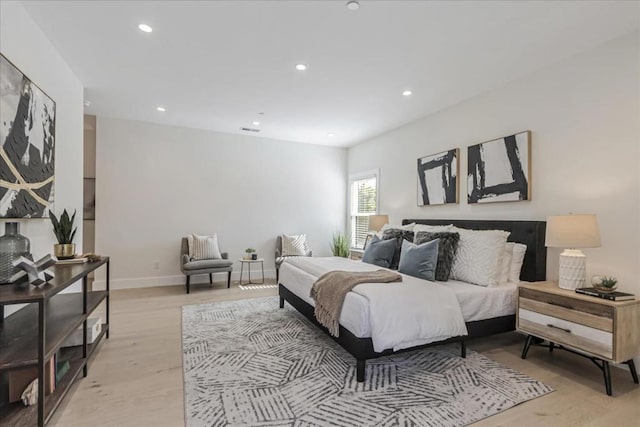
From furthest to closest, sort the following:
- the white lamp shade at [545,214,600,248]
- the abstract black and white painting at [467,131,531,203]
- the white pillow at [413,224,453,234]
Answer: the white pillow at [413,224,453,234] → the abstract black and white painting at [467,131,531,203] → the white lamp shade at [545,214,600,248]

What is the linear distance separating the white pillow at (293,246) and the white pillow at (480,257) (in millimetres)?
3342

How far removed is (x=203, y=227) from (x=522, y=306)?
16.6 ft

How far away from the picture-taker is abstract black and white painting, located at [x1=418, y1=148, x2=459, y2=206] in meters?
4.32

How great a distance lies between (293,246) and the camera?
6.18 metres

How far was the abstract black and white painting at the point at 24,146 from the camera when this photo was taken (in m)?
2.19

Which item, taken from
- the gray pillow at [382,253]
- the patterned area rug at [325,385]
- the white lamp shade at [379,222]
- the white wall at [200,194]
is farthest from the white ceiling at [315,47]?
the patterned area rug at [325,385]

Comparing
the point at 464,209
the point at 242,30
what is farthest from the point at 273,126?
the point at 464,209

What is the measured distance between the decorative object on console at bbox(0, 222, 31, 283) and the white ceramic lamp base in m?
4.02

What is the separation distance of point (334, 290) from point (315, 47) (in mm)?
2242

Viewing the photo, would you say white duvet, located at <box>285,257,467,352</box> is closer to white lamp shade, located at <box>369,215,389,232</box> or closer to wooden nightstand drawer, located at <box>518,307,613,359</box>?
wooden nightstand drawer, located at <box>518,307,613,359</box>

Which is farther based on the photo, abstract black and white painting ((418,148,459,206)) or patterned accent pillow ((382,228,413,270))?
abstract black and white painting ((418,148,459,206))

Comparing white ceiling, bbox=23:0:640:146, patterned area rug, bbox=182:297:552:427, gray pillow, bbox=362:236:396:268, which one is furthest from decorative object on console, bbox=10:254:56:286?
gray pillow, bbox=362:236:396:268

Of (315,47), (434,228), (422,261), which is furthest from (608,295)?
(315,47)

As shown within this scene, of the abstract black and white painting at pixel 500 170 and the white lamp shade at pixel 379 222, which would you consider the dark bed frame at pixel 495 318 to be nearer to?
the abstract black and white painting at pixel 500 170
